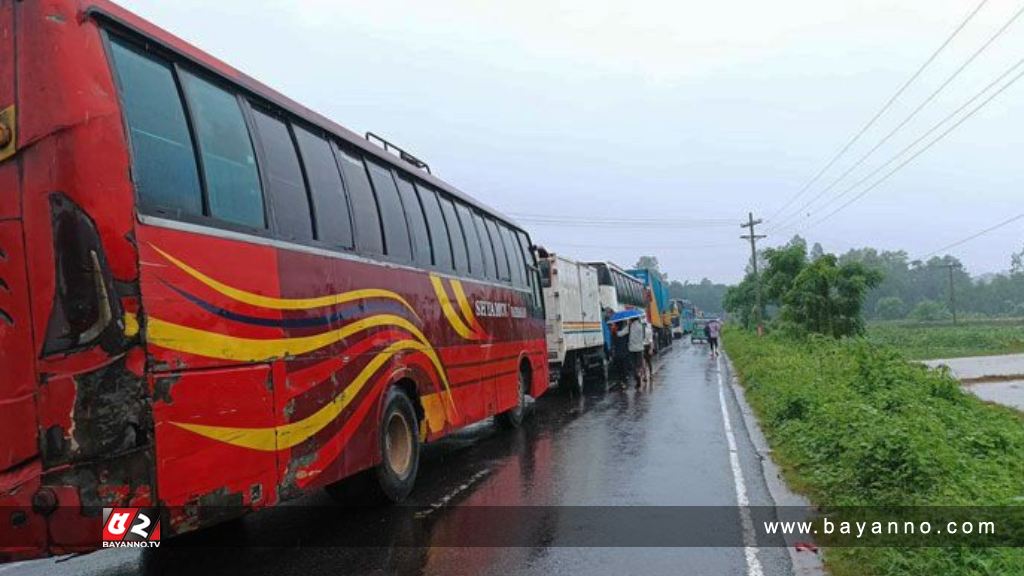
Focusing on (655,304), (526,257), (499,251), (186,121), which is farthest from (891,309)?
(186,121)

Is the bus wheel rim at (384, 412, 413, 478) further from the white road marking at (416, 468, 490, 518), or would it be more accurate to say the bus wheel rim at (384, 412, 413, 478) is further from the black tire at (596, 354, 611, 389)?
the black tire at (596, 354, 611, 389)

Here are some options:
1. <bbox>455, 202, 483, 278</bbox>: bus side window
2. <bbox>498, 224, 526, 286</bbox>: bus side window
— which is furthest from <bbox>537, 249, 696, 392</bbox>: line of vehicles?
<bbox>455, 202, 483, 278</bbox>: bus side window

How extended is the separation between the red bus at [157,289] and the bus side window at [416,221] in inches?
68.8

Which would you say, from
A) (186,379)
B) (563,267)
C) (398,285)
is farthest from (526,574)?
(563,267)

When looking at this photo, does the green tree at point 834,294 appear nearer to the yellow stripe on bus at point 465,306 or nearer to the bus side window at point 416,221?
the yellow stripe on bus at point 465,306

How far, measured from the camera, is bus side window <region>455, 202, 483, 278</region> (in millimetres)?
10367

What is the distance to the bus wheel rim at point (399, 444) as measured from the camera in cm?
722

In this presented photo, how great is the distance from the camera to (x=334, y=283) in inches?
242

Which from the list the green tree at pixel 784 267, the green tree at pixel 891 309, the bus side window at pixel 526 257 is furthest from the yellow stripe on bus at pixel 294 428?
the green tree at pixel 891 309

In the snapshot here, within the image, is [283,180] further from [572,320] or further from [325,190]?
[572,320]

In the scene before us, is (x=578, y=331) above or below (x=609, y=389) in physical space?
above

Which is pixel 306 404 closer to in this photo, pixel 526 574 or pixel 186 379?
pixel 186 379

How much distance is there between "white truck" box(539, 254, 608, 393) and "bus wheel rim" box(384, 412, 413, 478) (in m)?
7.83

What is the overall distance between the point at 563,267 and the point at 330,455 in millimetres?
12716
